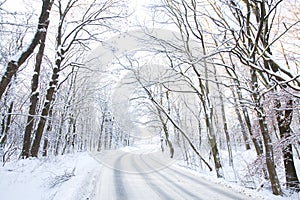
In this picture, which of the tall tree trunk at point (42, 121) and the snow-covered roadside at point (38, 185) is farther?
the tall tree trunk at point (42, 121)

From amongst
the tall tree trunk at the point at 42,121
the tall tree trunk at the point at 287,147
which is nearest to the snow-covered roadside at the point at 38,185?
the tall tree trunk at the point at 42,121

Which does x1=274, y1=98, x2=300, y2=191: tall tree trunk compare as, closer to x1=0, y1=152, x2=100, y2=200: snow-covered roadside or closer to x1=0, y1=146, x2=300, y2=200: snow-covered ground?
x1=0, y1=146, x2=300, y2=200: snow-covered ground

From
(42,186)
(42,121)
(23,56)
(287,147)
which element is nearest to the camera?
(23,56)

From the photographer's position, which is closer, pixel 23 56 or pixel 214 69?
pixel 23 56

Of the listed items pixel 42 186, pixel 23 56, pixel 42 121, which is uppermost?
pixel 23 56

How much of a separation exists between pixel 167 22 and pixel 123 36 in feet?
6.79

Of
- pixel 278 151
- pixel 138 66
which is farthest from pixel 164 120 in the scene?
pixel 278 151

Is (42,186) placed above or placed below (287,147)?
below

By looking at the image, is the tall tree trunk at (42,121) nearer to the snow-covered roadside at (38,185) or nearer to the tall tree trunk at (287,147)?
the snow-covered roadside at (38,185)

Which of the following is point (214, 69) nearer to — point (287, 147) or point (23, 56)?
point (287, 147)

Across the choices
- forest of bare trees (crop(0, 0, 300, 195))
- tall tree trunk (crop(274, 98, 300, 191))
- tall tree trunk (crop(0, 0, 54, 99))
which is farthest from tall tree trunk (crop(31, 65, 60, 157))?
tall tree trunk (crop(274, 98, 300, 191))

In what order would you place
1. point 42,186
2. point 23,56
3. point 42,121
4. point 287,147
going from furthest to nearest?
point 42,121 < point 287,147 < point 42,186 < point 23,56

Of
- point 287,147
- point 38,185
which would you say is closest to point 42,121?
point 38,185

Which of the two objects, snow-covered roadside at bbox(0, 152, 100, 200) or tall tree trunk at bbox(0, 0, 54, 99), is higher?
tall tree trunk at bbox(0, 0, 54, 99)
